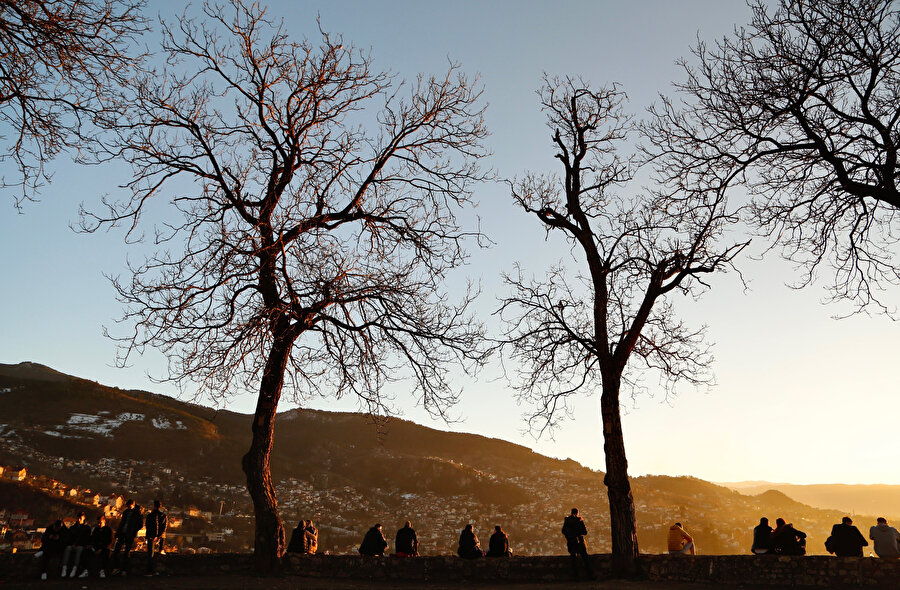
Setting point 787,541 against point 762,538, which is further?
point 762,538

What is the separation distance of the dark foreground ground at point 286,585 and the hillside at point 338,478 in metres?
26.7

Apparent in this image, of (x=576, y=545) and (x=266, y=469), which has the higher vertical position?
(x=266, y=469)

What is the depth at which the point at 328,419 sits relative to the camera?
9825 centimetres

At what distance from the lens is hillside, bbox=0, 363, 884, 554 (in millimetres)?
50750

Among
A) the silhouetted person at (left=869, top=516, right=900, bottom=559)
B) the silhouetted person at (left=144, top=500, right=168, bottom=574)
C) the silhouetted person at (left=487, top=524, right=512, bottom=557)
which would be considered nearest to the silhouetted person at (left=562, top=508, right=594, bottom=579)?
the silhouetted person at (left=487, top=524, right=512, bottom=557)

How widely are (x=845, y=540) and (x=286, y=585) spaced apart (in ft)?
35.7

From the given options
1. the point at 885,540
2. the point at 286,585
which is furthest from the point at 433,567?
the point at 885,540

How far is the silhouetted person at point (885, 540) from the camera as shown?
12547 mm

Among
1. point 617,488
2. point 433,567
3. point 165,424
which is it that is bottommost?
point 433,567

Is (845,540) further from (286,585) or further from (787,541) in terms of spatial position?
(286,585)

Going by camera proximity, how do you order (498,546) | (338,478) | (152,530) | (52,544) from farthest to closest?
(338,478), (498,546), (152,530), (52,544)

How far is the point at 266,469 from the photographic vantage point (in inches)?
539

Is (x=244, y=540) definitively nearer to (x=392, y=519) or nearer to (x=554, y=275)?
(x=392, y=519)

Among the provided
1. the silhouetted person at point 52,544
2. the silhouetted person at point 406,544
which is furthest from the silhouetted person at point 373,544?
the silhouetted person at point 52,544
